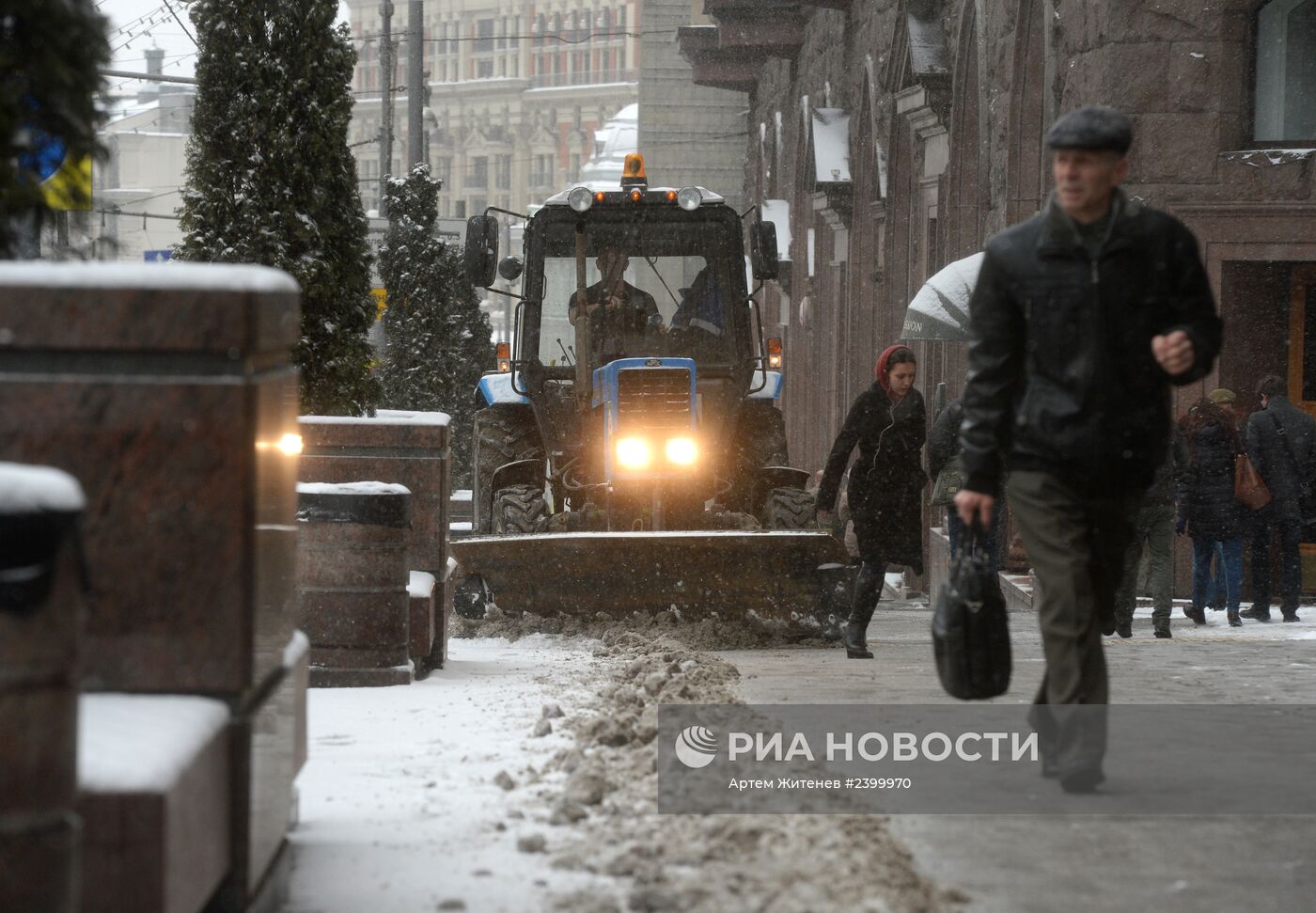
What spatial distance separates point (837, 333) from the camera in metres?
25.2

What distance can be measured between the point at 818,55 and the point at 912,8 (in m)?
10.3

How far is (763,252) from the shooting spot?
1145cm

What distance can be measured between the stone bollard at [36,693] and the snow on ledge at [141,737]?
0.66 feet

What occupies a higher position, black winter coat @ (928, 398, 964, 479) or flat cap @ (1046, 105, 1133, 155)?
flat cap @ (1046, 105, 1133, 155)

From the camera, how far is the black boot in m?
9.49

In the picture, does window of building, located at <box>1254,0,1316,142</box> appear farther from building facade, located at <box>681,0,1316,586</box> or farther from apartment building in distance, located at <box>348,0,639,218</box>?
apartment building in distance, located at <box>348,0,639,218</box>

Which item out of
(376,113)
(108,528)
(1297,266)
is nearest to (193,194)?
(1297,266)


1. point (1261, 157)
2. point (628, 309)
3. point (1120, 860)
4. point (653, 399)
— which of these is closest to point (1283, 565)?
point (1261, 157)

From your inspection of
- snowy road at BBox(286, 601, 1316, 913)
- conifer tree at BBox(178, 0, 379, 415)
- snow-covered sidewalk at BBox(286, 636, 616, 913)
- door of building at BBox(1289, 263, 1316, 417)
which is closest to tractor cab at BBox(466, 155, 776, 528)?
conifer tree at BBox(178, 0, 379, 415)

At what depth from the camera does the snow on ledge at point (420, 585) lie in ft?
25.9

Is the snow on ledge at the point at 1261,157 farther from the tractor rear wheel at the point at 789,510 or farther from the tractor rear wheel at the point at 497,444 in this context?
the tractor rear wheel at the point at 497,444

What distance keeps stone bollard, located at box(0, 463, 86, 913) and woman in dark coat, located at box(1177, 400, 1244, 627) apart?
411 inches

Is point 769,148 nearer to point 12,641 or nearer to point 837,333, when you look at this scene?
point 837,333

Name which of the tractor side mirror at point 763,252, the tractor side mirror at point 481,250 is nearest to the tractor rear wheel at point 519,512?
the tractor side mirror at point 481,250
